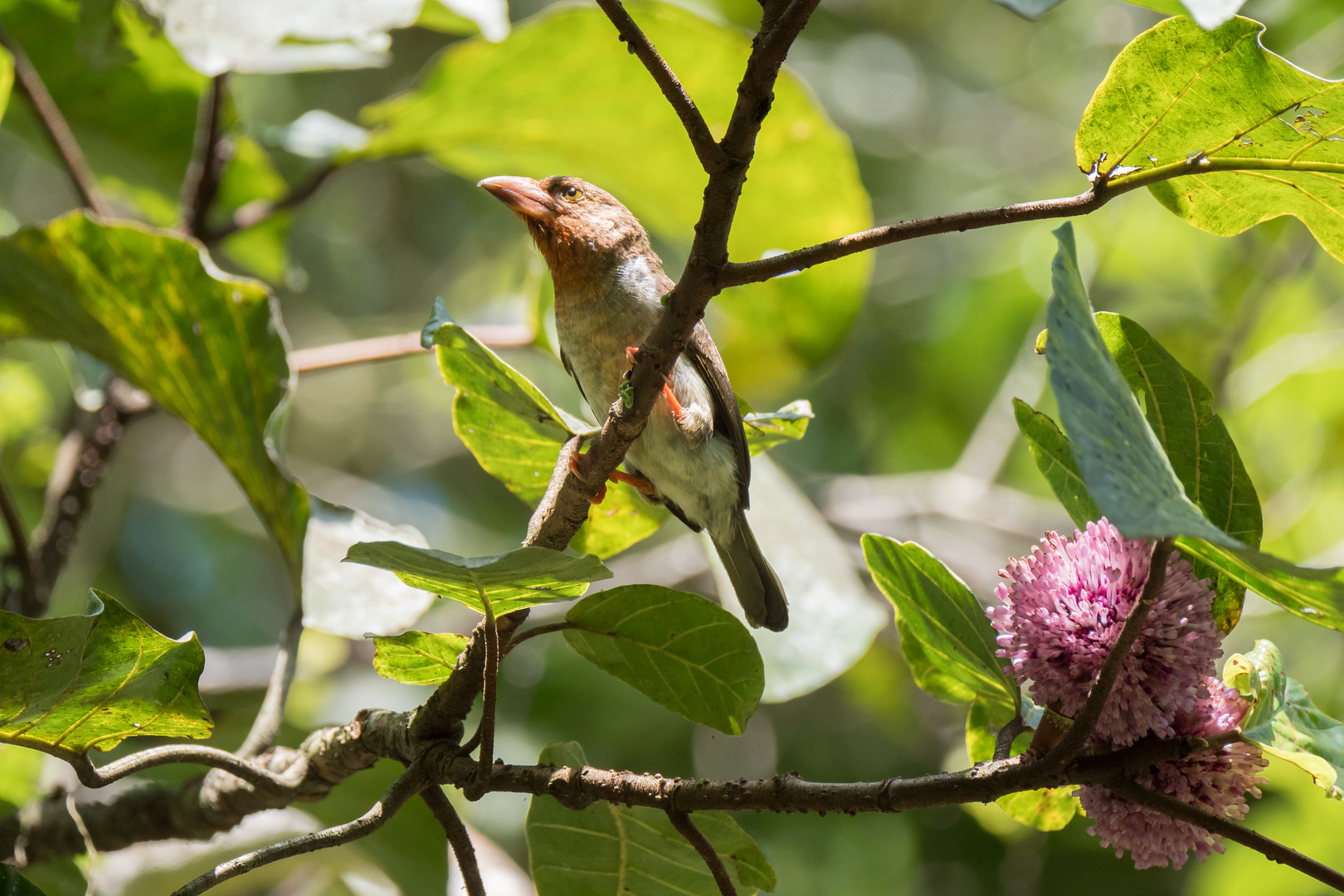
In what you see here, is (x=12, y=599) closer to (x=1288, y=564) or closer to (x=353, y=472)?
(x=1288, y=564)

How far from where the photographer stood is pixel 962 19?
24.8 ft

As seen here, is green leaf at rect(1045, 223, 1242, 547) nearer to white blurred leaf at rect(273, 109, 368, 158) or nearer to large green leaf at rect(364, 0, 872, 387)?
large green leaf at rect(364, 0, 872, 387)

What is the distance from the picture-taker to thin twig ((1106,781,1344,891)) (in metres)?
1.00

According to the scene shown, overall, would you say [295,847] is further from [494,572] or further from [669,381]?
[669,381]

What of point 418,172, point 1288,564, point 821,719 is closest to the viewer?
point 1288,564

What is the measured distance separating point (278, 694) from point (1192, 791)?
1436mm

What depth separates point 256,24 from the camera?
6.24 ft

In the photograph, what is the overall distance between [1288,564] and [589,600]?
0.83 m

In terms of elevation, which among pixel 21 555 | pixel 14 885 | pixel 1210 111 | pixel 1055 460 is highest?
pixel 1210 111

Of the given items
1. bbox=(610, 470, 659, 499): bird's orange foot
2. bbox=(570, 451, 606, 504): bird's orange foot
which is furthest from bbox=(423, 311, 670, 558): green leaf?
bbox=(570, 451, 606, 504): bird's orange foot

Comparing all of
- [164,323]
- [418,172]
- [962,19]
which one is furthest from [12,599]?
[962,19]

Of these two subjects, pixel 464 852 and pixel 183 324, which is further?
pixel 183 324

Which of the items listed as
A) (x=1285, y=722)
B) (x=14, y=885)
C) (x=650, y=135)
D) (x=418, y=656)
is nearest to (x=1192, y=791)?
(x=1285, y=722)

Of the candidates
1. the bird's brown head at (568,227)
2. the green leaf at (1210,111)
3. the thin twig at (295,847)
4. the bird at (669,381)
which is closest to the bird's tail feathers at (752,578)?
the bird at (669,381)
